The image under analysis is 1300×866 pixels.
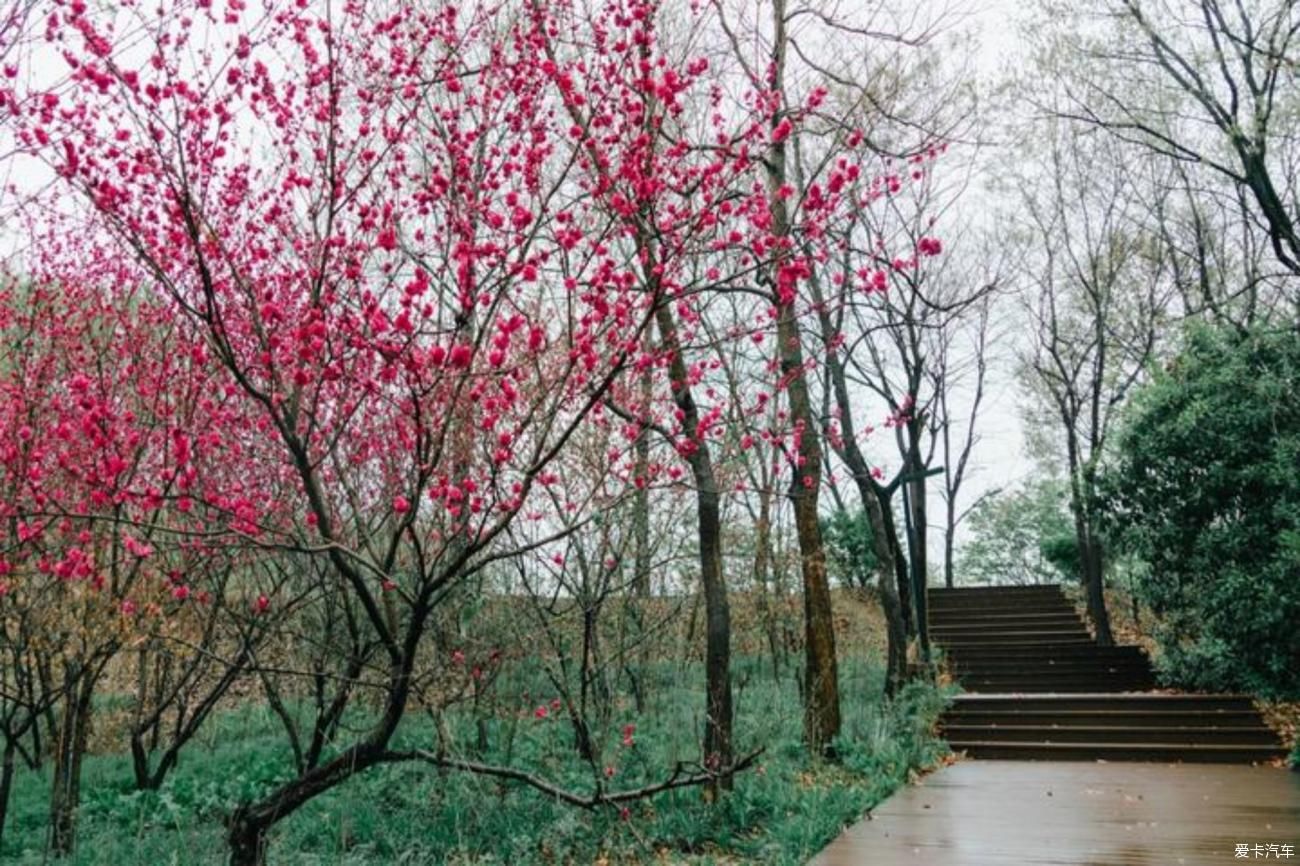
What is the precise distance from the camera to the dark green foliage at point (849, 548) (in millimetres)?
19984

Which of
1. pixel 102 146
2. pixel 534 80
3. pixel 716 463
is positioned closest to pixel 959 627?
pixel 716 463

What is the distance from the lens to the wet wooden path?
4867 millimetres

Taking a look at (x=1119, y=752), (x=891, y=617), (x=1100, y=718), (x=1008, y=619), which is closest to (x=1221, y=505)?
Result: (x=1100, y=718)

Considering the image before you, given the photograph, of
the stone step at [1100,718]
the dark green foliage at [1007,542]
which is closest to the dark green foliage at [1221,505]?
the stone step at [1100,718]

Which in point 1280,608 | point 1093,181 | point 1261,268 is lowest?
point 1280,608

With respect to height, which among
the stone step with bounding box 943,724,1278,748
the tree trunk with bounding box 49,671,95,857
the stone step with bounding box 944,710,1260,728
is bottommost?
the stone step with bounding box 943,724,1278,748

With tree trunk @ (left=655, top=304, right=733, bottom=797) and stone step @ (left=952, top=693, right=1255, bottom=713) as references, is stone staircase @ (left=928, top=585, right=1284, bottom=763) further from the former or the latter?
tree trunk @ (left=655, top=304, right=733, bottom=797)

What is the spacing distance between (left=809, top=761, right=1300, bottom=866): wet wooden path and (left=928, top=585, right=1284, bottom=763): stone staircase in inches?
35.8

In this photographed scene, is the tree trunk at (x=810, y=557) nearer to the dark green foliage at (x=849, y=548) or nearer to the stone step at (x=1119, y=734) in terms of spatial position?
the stone step at (x=1119, y=734)

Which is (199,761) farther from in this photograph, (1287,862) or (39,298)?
(1287,862)

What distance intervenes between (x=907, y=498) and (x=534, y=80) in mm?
13691

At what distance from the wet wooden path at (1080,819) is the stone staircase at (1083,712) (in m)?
0.91

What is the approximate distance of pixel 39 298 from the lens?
5957mm

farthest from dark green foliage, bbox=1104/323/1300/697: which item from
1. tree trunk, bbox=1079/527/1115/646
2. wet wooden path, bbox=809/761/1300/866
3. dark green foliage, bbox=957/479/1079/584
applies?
dark green foliage, bbox=957/479/1079/584
